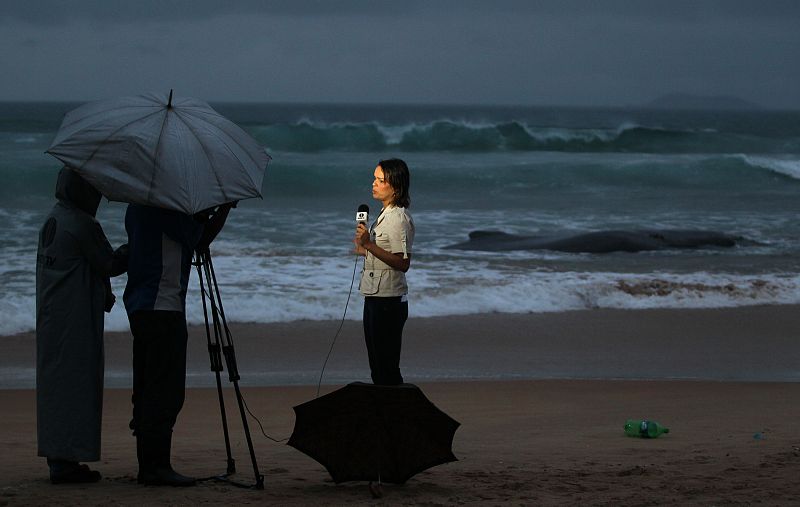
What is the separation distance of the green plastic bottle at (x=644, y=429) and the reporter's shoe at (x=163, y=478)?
2.55 meters

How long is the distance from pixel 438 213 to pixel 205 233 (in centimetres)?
1965

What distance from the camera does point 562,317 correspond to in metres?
11.2

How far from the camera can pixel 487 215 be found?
78.5 feet

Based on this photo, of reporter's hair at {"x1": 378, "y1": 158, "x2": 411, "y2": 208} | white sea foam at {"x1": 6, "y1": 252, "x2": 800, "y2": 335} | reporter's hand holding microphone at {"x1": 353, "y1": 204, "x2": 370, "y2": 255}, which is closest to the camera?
reporter's hand holding microphone at {"x1": 353, "y1": 204, "x2": 370, "y2": 255}

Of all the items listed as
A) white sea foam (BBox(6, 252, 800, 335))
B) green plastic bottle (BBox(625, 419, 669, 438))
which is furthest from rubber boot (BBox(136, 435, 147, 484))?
white sea foam (BBox(6, 252, 800, 335))

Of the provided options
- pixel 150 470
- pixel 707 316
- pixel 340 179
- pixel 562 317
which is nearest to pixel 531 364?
pixel 562 317

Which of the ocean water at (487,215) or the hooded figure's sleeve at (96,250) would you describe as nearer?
the hooded figure's sleeve at (96,250)

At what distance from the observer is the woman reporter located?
17.6 ft

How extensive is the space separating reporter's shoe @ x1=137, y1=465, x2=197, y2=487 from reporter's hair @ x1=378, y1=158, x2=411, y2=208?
63.3 inches

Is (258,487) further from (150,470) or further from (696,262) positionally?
(696,262)

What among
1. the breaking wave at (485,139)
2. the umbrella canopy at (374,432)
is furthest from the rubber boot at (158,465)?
the breaking wave at (485,139)

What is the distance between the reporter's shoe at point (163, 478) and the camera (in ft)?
15.3

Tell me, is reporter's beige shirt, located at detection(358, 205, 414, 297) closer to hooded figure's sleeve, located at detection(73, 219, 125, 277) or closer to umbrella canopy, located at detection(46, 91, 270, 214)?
umbrella canopy, located at detection(46, 91, 270, 214)

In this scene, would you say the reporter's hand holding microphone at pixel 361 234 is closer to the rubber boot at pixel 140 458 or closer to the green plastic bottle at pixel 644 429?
the rubber boot at pixel 140 458
